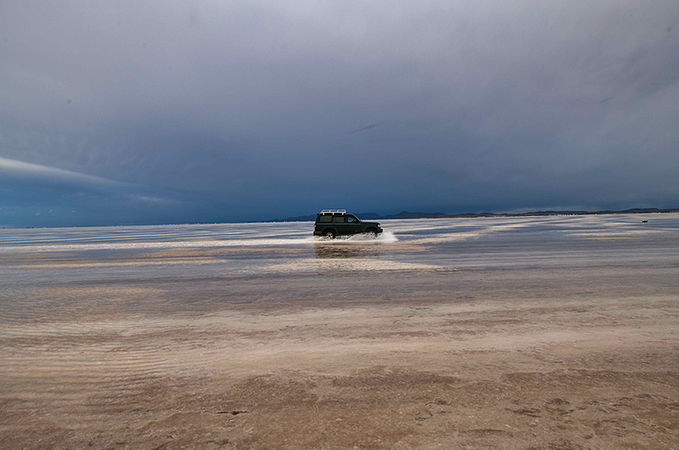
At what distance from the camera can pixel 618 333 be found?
16.6ft

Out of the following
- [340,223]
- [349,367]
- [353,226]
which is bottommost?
[349,367]

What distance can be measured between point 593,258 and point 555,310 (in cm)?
875

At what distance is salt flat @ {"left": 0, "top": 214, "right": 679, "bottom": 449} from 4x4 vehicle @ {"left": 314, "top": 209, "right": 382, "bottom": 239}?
1763 cm

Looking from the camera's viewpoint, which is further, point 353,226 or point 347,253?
point 353,226

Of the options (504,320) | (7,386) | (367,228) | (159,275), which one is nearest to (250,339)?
(7,386)

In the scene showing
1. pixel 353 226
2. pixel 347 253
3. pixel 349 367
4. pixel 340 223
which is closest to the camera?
pixel 349 367

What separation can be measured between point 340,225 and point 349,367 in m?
22.5

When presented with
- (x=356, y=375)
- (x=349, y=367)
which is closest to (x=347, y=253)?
(x=349, y=367)

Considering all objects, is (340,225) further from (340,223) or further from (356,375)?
(356,375)

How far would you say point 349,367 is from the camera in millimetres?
4133

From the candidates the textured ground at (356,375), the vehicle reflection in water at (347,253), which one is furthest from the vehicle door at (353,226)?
the textured ground at (356,375)

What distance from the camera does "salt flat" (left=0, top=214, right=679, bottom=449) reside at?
9.61 feet

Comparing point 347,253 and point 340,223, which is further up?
point 340,223

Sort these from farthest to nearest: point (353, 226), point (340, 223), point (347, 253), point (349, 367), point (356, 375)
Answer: point (340, 223) → point (353, 226) → point (347, 253) → point (349, 367) → point (356, 375)
